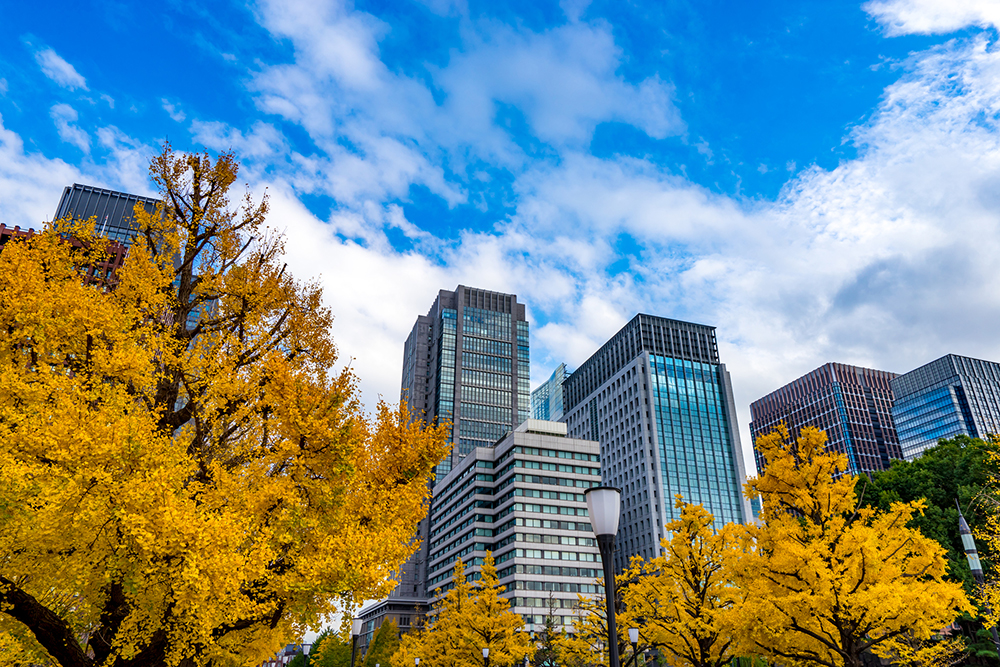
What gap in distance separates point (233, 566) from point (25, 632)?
17.4 ft

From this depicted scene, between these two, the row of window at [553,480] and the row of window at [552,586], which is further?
the row of window at [553,480]

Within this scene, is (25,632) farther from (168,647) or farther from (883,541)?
(883,541)

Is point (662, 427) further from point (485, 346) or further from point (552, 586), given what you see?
point (485, 346)

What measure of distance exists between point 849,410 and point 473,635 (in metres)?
147

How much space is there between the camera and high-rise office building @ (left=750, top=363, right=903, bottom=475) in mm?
141625

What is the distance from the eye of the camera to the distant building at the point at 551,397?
16288 centimetres

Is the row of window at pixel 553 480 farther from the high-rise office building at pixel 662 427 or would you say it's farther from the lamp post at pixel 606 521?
the lamp post at pixel 606 521

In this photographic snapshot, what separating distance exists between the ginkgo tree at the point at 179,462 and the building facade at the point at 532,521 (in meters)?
68.9

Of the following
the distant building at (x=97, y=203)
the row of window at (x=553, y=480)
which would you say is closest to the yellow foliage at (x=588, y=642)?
the row of window at (x=553, y=480)

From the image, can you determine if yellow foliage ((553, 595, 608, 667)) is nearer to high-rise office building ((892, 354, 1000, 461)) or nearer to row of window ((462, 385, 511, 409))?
row of window ((462, 385, 511, 409))

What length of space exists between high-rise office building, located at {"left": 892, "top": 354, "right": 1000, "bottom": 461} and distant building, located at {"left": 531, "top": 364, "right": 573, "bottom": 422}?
278 ft

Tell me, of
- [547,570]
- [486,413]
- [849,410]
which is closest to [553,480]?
[547,570]

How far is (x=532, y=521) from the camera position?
8200cm

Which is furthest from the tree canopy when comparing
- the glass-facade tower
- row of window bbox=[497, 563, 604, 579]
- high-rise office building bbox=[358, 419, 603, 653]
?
the glass-facade tower
